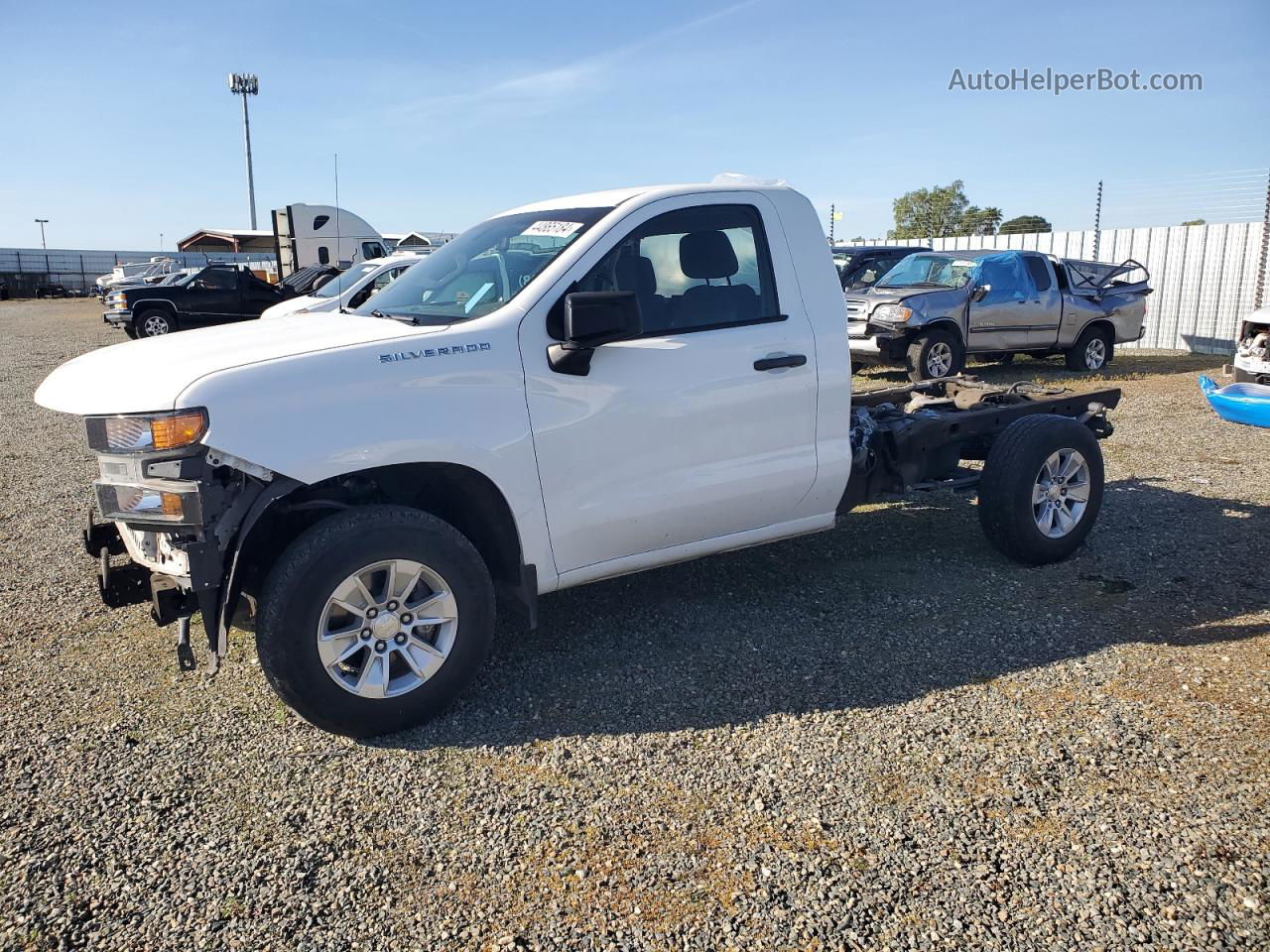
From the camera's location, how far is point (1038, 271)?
14.0 meters

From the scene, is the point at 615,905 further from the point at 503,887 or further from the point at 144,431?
the point at 144,431

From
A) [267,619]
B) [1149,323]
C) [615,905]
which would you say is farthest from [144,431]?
[1149,323]

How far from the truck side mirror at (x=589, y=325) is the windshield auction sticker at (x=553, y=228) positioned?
46cm

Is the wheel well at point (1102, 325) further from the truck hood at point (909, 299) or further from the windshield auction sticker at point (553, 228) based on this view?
the windshield auction sticker at point (553, 228)

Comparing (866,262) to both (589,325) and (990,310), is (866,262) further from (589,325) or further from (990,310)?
(589,325)

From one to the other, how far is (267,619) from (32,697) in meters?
1.49

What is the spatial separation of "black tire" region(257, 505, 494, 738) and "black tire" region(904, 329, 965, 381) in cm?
961

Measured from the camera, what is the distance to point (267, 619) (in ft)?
11.4

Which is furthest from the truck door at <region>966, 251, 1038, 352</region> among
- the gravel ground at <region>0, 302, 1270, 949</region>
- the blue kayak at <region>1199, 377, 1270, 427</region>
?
the gravel ground at <region>0, 302, 1270, 949</region>

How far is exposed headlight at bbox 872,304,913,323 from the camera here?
12.3 m

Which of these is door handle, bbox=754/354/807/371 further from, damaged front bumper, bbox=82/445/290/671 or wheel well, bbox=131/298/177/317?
wheel well, bbox=131/298/177/317

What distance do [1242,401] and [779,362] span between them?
5783 millimetres

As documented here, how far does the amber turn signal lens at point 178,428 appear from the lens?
10.9 ft

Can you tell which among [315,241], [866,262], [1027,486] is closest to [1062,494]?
[1027,486]
